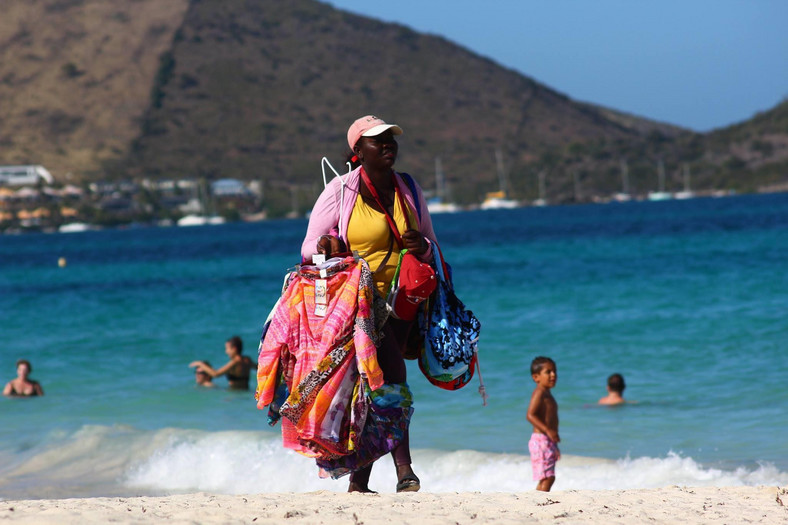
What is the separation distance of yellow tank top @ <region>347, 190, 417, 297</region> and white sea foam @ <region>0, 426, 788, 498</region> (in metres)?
3.05

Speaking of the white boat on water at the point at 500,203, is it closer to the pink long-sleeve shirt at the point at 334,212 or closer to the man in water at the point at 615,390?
the man in water at the point at 615,390

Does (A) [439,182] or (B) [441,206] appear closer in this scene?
(B) [441,206]

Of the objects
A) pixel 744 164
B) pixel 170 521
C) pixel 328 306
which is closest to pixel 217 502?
pixel 170 521

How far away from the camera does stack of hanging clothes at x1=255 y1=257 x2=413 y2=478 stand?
14.4 ft

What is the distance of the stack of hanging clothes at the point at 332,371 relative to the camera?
4395 mm

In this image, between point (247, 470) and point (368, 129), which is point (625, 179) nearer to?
Result: point (247, 470)

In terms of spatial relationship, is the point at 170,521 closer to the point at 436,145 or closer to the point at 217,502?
the point at 217,502

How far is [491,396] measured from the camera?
402 inches

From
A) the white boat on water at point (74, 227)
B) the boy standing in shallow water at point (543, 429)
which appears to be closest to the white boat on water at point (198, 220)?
the white boat on water at point (74, 227)

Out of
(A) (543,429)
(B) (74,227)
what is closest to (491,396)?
(A) (543,429)

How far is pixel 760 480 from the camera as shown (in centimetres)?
680

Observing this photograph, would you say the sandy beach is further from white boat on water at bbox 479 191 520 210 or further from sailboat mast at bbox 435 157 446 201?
white boat on water at bbox 479 191 520 210

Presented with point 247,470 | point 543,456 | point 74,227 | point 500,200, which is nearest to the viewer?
point 543,456

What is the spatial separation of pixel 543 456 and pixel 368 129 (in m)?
2.85
